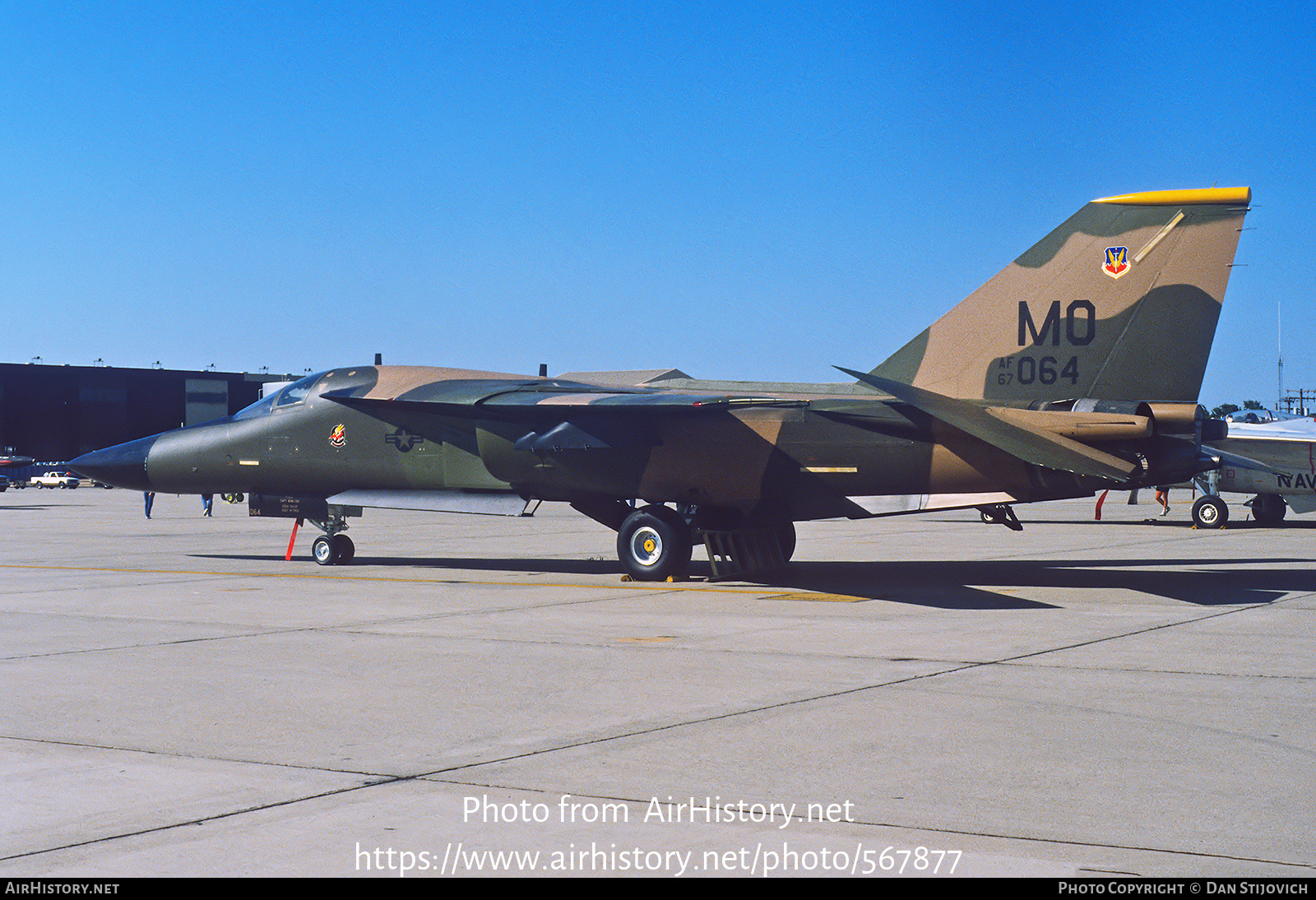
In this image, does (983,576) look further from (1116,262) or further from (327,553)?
(327,553)

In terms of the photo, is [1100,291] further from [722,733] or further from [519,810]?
[519,810]

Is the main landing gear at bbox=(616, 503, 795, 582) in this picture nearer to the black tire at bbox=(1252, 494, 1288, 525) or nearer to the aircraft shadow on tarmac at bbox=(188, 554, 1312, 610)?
the aircraft shadow on tarmac at bbox=(188, 554, 1312, 610)

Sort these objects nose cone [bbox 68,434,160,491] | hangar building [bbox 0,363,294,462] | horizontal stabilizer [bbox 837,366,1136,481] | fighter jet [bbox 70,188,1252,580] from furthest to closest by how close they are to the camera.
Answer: hangar building [bbox 0,363,294,462], nose cone [bbox 68,434,160,491], fighter jet [bbox 70,188,1252,580], horizontal stabilizer [bbox 837,366,1136,481]

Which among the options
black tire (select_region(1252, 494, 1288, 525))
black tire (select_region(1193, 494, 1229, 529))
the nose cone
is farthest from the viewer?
black tire (select_region(1252, 494, 1288, 525))

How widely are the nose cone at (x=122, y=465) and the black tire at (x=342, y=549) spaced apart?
3.26 metres

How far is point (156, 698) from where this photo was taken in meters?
7.49

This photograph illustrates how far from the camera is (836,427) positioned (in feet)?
46.5

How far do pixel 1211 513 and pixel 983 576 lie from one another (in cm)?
1424

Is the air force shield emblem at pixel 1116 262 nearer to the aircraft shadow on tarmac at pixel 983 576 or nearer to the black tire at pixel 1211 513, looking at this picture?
the aircraft shadow on tarmac at pixel 983 576

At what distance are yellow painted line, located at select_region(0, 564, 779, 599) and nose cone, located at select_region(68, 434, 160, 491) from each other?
→ 1412 millimetres

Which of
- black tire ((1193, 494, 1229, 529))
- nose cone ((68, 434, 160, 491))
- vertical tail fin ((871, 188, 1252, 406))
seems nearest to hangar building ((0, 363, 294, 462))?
nose cone ((68, 434, 160, 491))

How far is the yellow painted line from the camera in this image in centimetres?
1438

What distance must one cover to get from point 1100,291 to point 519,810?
35.8 ft
